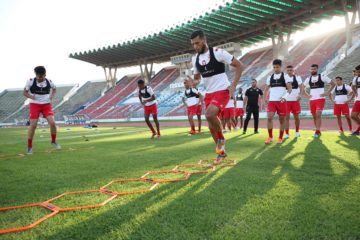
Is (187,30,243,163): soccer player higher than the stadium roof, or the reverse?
the stadium roof

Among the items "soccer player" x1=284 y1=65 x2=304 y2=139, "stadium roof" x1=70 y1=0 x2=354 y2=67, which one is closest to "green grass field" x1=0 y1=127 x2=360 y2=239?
"soccer player" x1=284 y1=65 x2=304 y2=139

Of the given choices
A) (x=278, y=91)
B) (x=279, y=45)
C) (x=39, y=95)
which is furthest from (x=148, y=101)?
(x=279, y=45)

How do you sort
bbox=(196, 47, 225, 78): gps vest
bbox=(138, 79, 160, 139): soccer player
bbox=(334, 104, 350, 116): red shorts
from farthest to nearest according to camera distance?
bbox=(138, 79, 160, 139): soccer player < bbox=(334, 104, 350, 116): red shorts < bbox=(196, 47, 225, 78): gps vest

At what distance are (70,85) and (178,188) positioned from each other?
205 feet

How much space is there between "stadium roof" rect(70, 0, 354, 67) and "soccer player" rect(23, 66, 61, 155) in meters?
23.1

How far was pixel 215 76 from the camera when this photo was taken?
17.3ft

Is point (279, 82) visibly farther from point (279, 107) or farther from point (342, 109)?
point (342, 109)

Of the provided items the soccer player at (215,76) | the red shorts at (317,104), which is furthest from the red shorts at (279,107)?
the soccer player at (215,76)

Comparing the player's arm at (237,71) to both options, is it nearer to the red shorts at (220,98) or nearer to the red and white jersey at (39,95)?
the red shorts at (220,98)

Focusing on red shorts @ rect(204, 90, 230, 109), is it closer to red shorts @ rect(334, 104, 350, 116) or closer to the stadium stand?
red shorts @ rect(334, 104, 350, 116)

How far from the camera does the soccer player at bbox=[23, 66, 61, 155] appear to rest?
24.7 ft

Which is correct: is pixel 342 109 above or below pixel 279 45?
below

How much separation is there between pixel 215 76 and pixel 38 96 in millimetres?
5103

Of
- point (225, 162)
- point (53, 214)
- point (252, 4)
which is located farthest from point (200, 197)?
point (252, 4)
